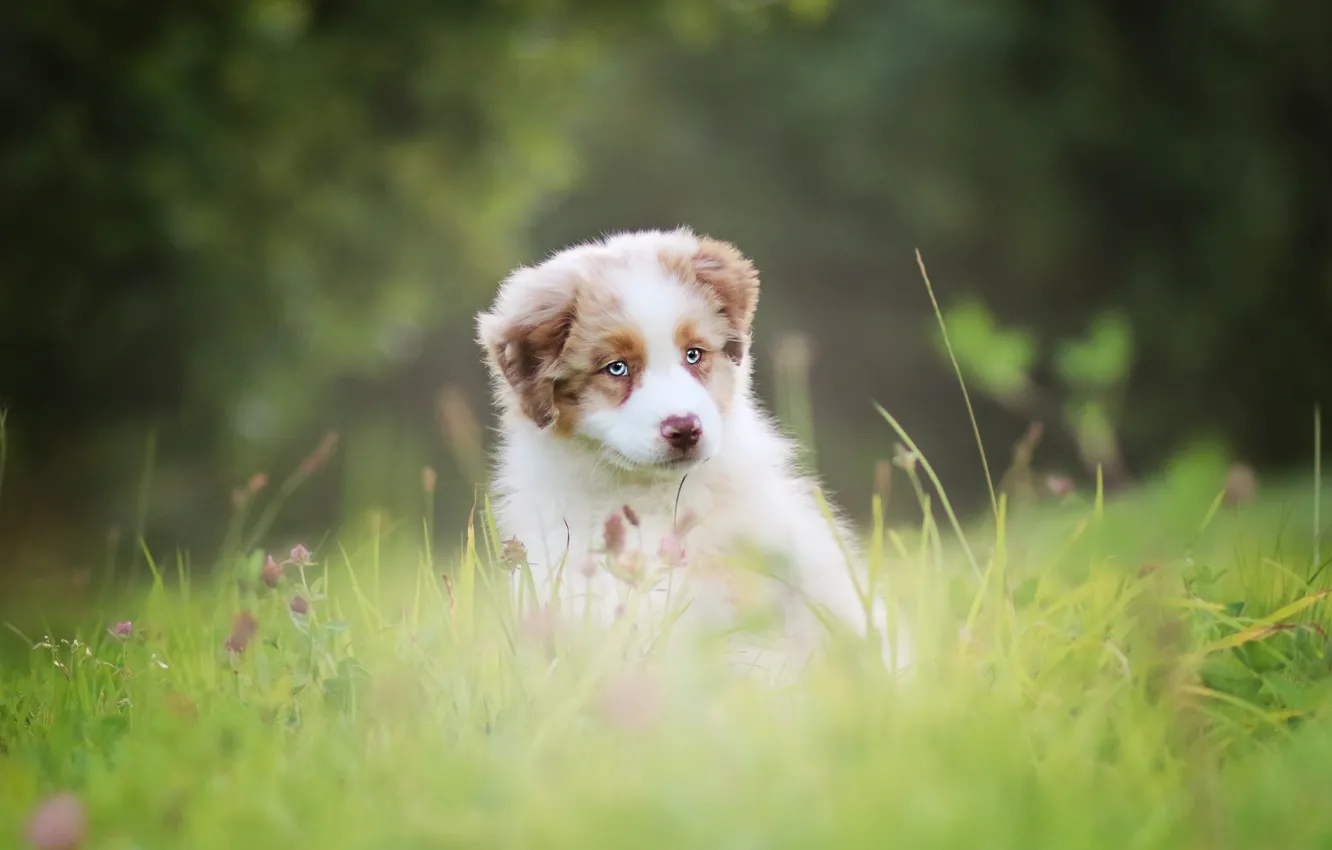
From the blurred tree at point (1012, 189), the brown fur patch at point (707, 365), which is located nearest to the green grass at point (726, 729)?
the brown fur patch at point (707, 365)

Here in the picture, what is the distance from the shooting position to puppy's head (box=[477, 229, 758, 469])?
3.72 m

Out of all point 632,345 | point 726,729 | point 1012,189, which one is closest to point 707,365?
point 632,345

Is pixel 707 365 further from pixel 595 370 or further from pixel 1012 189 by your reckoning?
pixel 1012 189

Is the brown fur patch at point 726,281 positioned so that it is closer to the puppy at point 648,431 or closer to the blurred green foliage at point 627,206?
the puppy at point 648,431

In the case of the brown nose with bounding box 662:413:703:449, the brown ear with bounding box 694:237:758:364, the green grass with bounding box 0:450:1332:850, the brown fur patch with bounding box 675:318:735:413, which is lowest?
the green grass with bounding box 0:450:1332:850

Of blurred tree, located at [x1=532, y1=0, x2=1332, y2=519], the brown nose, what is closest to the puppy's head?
the brown nose

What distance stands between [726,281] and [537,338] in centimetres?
63

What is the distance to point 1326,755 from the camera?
247 cm

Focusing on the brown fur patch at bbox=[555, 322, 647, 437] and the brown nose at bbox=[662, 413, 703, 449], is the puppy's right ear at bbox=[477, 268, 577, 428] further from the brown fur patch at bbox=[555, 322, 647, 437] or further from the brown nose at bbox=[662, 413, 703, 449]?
the brown nose at bbox=[662, 413, 703, 449]

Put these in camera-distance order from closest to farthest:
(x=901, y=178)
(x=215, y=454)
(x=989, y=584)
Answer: (x=989, y=584), (x=215, y=454), (x=901, y=178)

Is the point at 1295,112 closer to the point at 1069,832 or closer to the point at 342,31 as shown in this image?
the point at 342,31

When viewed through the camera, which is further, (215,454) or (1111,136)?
(1111,136)

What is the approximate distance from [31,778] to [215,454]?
8.89 metres

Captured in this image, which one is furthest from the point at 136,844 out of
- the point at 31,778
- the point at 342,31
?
the point at 342,31
